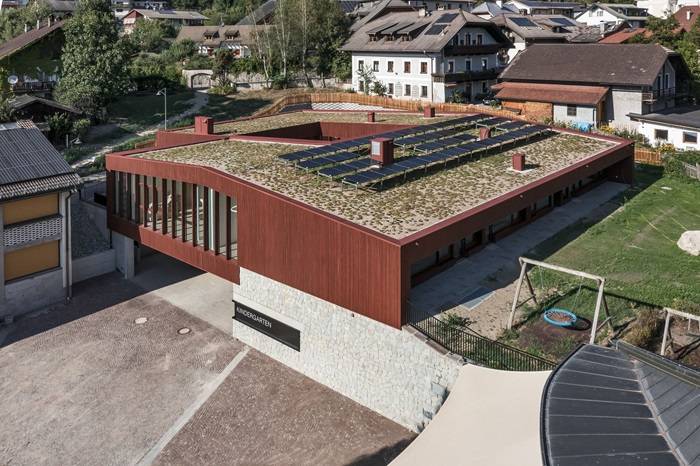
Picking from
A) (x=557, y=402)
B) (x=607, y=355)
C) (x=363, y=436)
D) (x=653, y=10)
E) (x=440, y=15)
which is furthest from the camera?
(x=653, y=10)

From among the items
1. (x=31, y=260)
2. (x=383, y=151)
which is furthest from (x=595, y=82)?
(x=31, y=260)

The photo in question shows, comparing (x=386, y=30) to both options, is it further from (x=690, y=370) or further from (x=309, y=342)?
(x=690, y=370)

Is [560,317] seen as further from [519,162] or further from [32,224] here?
[32,224]

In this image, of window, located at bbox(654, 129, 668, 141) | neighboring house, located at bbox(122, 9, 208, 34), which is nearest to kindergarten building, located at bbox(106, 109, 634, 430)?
window, located at bbox(654, 129, 668, 141)

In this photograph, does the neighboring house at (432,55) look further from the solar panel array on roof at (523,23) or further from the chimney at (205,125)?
the chimney at (205,125)

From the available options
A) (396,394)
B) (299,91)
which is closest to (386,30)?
(299,91)

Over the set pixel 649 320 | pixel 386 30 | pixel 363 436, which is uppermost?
pixel 386 30

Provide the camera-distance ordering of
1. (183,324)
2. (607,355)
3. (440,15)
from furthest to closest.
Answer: (440,15), (183,324), (607,355)

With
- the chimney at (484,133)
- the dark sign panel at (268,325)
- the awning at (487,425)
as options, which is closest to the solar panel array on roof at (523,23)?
the chimney at (484,133)
